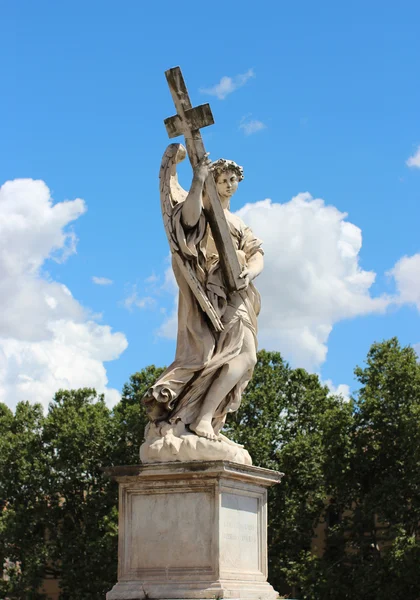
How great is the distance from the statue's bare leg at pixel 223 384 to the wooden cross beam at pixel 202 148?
2.27 feet

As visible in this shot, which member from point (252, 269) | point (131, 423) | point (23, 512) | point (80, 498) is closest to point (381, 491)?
point (131, 423)

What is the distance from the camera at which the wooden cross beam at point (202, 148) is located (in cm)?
1078

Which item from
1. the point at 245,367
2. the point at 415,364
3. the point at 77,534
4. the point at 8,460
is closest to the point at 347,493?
the point at 415,364

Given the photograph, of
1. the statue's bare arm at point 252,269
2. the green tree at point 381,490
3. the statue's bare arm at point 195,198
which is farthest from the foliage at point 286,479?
the statue's bare arm at point 195,198

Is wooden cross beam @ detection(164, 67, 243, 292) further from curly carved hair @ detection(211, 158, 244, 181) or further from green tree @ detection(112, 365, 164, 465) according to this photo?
green tree @ detection(112, 365, 164, 465)

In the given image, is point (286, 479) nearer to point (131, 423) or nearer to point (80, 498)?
point (131, 423)

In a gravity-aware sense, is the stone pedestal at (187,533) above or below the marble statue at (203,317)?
below

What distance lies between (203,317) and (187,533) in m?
2.31

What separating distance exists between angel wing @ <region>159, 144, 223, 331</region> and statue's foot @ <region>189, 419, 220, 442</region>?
104cm

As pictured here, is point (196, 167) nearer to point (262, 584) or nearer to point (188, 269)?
point (188, 269)

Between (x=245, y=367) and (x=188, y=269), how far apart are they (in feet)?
3.99

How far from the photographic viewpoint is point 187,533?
9891 millimetres

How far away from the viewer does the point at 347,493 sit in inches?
1383

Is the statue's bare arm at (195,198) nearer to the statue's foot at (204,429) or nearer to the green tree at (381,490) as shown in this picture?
the statue's foot at (204,429)
